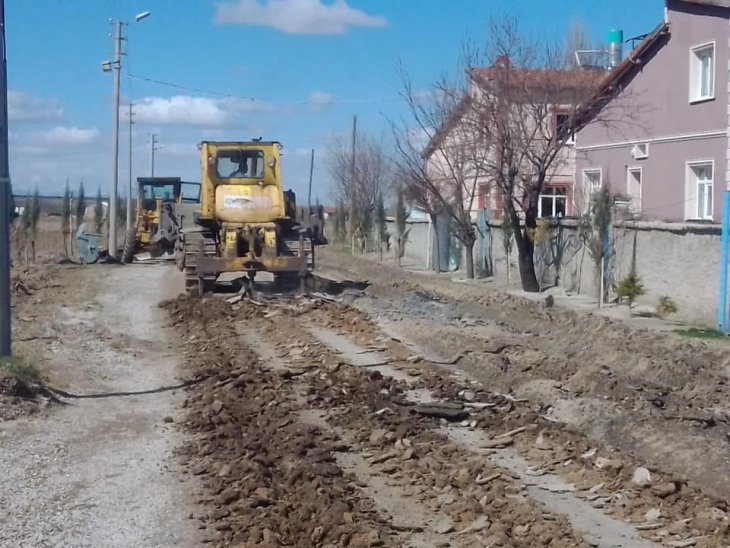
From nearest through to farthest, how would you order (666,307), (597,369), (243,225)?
1. (597,369)
2. (666,307)
3. (243,225)

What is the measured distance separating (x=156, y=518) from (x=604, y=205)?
16.2m

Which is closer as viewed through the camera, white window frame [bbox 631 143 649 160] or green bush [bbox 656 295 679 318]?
green bush [bbox 656 295 679 318]

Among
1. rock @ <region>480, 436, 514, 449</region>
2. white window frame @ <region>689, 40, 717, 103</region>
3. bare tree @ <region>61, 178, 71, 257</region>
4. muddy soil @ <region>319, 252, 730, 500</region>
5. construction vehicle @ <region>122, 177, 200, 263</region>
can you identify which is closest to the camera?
muddy soil @ <region>319, 252, 730, 500</region>

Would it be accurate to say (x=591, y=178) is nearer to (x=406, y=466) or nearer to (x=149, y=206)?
(x=149, y=206)

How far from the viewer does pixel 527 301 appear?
21.6 metres

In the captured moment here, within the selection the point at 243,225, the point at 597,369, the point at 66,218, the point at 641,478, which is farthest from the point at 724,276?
the point at 66,218

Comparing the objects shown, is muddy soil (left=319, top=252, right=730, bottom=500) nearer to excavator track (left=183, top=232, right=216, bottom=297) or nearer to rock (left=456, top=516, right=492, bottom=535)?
rock (left=456, top=516, right=492, bottom=535)

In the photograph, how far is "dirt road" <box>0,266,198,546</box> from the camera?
22.9ft

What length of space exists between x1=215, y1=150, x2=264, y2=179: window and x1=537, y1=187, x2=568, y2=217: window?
695 inches

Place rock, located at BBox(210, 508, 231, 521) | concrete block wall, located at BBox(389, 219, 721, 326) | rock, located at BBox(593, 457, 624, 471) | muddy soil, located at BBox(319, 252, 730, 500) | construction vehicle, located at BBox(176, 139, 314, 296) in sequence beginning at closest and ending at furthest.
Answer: rock, located at BBox(210, 508, 231, 521) < rock, located at BBox(593, 457, 624, 471) < muddy soil, located at BBox(319, 252, 730, 500) < concrete block wall, located at BBox(389, 219, 721, 326) < construction vehicle, located at BBox(176, 139, 314, 296)

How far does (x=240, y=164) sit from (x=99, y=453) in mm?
14808

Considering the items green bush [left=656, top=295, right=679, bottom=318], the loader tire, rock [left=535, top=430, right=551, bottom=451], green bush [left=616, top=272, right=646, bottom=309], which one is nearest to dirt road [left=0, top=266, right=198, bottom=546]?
rock [left=535, top=430, right=551, bottom=451]

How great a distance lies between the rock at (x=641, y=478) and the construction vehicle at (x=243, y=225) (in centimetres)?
1459

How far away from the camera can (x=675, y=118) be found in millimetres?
26172
